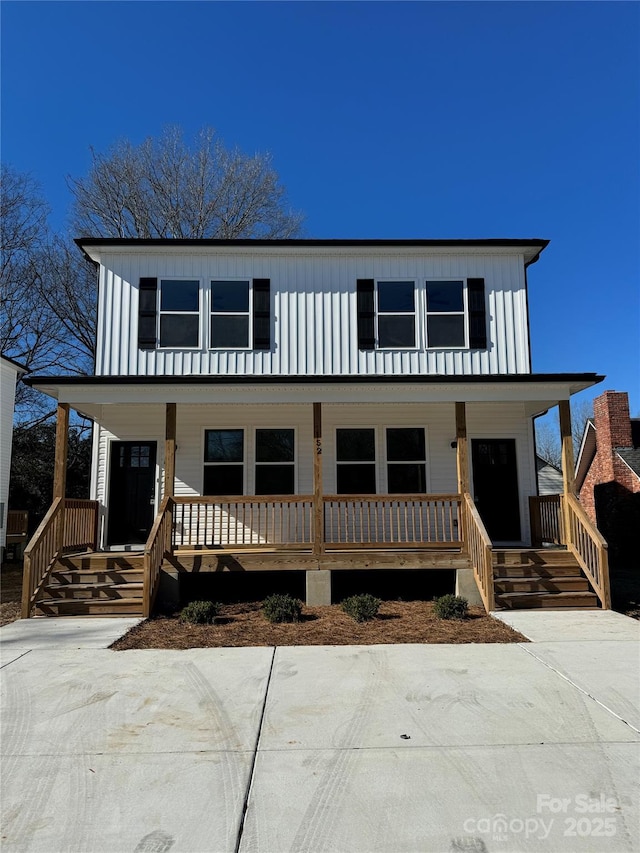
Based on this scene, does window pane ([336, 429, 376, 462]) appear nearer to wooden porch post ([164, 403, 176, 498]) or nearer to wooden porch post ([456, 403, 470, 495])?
wooden porch post ([456, 403, 470, 495])

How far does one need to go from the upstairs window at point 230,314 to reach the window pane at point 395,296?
2.82 m

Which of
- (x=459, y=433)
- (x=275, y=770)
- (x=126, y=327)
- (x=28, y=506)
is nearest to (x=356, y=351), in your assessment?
(x=459, y=433)

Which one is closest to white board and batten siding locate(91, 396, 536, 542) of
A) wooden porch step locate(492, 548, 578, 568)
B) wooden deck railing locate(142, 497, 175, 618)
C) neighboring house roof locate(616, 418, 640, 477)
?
wooden deck railing locate(142, 497, 175, 618)

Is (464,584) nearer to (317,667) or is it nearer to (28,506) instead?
(317,667)

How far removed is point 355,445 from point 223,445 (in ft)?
9.10

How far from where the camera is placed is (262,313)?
11.8 m

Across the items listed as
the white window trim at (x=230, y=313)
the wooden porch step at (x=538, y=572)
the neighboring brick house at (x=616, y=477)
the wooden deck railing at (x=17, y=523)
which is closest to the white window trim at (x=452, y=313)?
the white window trim at (x=230, y=313)

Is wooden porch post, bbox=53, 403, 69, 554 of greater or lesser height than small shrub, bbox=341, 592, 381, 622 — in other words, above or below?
above

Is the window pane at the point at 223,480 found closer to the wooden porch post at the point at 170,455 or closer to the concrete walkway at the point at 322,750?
the wooden porch post at the point at 170,455

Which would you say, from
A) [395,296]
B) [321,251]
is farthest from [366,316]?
[321,251]

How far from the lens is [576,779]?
362cm

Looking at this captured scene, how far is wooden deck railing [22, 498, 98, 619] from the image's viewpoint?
8391 millimetres

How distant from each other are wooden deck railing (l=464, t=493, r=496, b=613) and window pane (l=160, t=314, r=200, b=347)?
6.27 m

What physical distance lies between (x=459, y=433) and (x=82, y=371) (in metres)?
17.6
